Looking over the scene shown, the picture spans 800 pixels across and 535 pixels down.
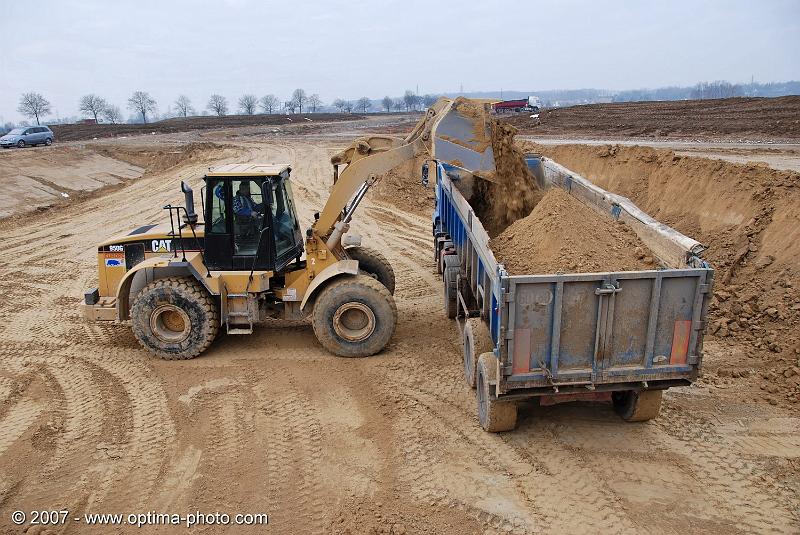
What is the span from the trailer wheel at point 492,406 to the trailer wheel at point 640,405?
45.3 inches

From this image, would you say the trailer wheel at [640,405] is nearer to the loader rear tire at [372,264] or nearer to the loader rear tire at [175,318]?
the loader rear tire at [372,264]

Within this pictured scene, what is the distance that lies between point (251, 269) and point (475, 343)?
10.3ft

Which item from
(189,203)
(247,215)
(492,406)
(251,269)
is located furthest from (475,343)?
(189,203)

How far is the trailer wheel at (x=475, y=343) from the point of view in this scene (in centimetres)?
604

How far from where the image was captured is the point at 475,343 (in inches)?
239

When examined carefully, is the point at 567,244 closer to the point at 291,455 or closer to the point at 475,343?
the point at 475,343

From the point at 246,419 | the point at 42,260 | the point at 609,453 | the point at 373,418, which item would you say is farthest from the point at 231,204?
the point at 42,260

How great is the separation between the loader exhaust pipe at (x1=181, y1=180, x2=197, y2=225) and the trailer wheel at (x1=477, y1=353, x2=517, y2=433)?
396cm

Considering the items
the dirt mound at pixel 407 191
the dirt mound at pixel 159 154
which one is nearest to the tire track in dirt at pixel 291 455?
the dirt mound at pixel 407 191

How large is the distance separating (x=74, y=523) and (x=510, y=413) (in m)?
3.91

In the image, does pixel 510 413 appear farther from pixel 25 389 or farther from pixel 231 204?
pixel 25 389

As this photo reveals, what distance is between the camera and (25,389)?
708 centimetres

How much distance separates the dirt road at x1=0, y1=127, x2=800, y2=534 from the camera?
4883 millimetres

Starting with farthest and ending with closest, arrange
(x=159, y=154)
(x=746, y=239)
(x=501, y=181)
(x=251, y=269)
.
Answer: (x=159, y=154) → (x=746, y=239) → (x=501, y=181) → (x=251, y=269)
